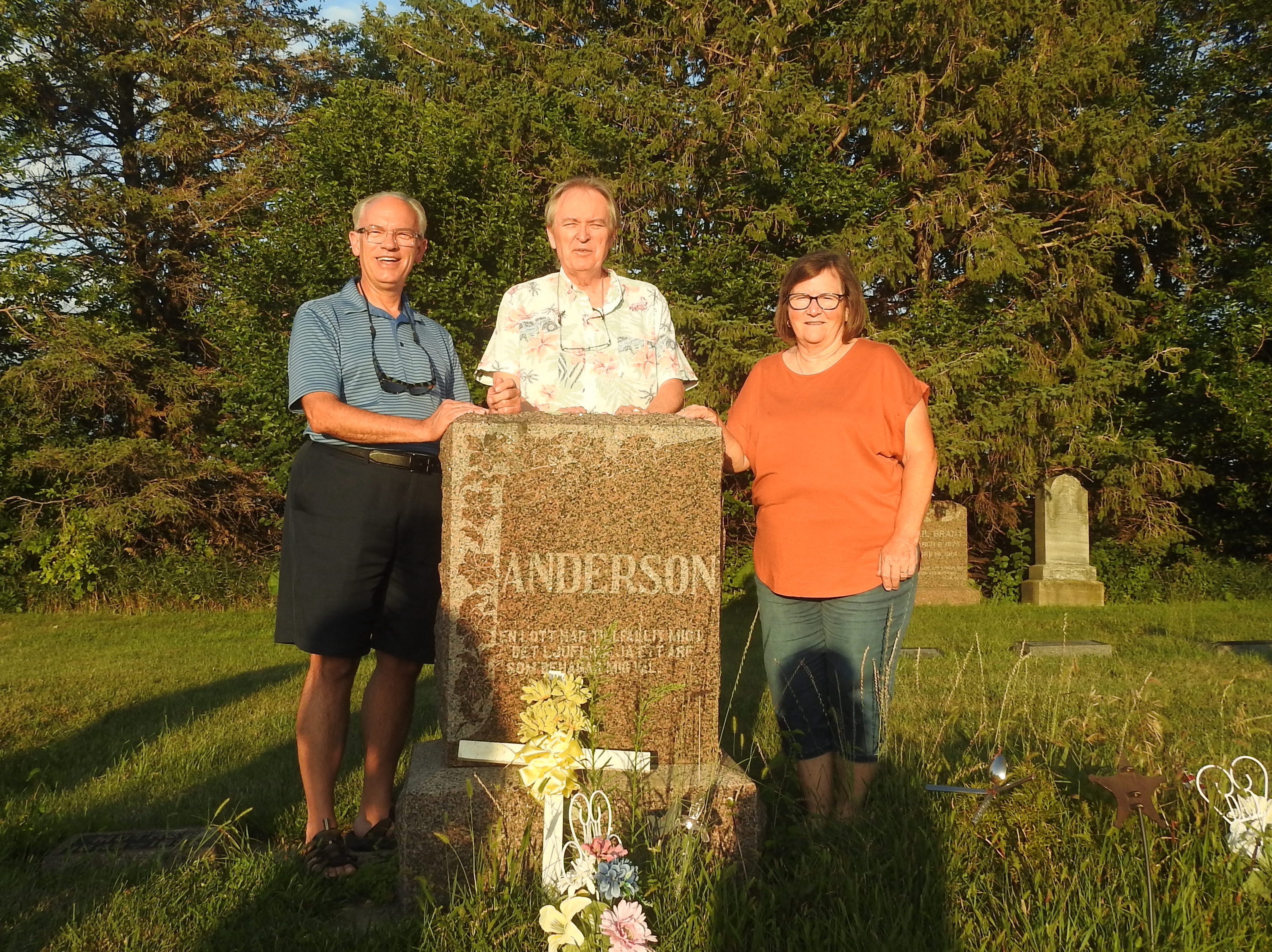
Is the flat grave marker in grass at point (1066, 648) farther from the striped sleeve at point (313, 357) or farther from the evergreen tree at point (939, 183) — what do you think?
the striped sleeve at point (313, 357)

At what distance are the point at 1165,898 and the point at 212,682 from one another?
7307mm

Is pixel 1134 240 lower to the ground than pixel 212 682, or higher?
higher

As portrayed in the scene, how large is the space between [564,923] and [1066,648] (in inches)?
294

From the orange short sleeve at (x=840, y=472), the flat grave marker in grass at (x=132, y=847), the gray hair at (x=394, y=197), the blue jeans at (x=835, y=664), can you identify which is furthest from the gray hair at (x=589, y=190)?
the flat grave marker in grass at (x=132, y=847)

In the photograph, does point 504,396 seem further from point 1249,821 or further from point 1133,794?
point 1249,821

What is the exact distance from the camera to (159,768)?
4953 millimetres

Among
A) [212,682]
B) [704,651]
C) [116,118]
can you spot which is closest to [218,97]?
[116,118]

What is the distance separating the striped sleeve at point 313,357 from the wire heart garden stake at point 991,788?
2.34 meters

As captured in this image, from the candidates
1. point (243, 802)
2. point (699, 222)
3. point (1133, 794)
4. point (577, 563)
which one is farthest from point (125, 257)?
point (1133, 794)

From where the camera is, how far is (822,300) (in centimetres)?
324

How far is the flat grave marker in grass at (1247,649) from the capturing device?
27.6 ft

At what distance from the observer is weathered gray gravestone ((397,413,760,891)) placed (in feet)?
10.1

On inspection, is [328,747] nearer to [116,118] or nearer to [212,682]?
[212,682]

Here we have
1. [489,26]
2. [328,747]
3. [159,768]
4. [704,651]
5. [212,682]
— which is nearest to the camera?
[704,651]
